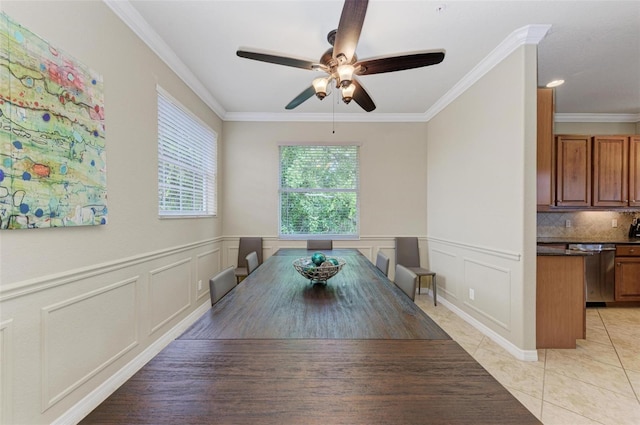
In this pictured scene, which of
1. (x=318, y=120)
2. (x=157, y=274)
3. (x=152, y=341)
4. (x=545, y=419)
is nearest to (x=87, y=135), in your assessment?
(x=157, y=274)

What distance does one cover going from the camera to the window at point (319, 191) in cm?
418

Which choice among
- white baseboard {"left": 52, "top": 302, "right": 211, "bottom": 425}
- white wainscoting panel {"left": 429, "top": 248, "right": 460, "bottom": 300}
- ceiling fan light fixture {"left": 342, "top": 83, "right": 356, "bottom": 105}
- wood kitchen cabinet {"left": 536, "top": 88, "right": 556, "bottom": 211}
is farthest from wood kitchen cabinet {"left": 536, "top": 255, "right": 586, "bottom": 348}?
white baseboard {"left": 52, "top": 302, "right": 211, "bottom": 425}

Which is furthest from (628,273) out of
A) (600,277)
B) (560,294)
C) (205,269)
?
(205,269)

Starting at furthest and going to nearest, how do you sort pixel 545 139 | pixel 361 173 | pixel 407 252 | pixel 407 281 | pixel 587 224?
pixel 361 173 < pixel 407 252 < pixel 587 224 < pixel 545 139 < pixel 407 281

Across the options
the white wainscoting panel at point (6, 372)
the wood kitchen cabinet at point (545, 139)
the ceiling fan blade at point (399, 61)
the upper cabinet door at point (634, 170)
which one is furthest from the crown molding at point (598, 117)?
the white wainscoting panel at point (6, 372)

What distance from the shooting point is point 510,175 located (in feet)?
7.87

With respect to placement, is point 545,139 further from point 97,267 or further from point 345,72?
point 97,267

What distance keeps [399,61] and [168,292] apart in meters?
2.79

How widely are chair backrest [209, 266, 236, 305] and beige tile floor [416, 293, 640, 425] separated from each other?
2.12 metres

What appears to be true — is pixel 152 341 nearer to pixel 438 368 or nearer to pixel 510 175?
pixel 438 368

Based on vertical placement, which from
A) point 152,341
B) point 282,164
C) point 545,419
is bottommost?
A: point 545,419

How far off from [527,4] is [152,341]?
394 centimetres

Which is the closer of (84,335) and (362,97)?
(84,335)

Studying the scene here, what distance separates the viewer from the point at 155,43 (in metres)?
2.27
